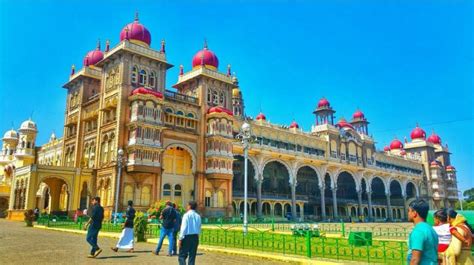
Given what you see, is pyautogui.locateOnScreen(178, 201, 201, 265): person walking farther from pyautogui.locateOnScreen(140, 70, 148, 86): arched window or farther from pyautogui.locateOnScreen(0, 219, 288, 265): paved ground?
pyautogui.locateOnScreen(140, 70, 148, 86): arched window

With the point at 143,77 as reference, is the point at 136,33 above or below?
above

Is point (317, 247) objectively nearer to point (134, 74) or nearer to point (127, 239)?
point (127, 239)

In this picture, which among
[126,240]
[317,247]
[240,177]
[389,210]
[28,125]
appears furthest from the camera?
[389,210]

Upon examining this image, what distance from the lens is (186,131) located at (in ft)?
132

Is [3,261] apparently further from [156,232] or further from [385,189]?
[385,189]

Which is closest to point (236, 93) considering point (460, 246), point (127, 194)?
point (127, 194)

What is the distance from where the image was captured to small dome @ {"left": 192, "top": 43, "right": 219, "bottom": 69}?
4444 centimetres

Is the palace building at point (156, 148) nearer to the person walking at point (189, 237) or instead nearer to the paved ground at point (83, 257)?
the paved ground at point (83, 257)

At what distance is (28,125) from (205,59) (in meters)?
28.6

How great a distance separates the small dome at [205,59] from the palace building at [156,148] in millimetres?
115

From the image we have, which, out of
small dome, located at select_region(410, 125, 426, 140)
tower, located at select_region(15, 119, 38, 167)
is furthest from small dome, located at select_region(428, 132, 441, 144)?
tower, located at select_region(15, 119, 38, 167)

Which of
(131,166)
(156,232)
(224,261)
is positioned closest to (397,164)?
(131,166)

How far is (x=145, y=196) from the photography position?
36406 mm

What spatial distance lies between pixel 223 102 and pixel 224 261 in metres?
34.5
